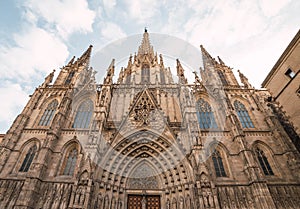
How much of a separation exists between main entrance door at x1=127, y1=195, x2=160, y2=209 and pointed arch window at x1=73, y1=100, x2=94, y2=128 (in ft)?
28.0

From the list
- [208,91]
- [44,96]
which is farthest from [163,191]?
[44,96]

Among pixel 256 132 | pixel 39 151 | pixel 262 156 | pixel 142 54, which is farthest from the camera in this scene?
pixel 142 54

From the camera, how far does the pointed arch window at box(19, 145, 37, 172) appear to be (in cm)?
1434

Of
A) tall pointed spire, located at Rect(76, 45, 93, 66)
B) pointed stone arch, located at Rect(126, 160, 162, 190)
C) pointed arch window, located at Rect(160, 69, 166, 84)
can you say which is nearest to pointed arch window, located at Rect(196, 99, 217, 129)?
pointed arch window, located at Rect(160, 69, 166, 84)

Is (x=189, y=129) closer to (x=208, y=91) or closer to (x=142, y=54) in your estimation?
(x=208, y=91)

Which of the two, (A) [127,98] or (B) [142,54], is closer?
(A) [127,98]

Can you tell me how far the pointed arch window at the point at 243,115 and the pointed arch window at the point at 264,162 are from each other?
287 cm

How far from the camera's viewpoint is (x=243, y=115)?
18438 mm

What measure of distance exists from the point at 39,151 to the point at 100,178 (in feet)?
20.2

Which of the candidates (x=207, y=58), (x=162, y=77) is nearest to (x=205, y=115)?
A: (x=162, y=77)

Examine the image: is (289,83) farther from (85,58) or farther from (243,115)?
(85,58)

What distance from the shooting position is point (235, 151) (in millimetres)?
14938

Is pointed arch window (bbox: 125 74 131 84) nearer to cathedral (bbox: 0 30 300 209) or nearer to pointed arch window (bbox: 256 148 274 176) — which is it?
cathedral (bbox: 0 30 300 209)

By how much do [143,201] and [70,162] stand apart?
23.9 feet
